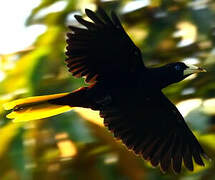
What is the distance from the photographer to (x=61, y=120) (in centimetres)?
265

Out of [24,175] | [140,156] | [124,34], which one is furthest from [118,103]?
[24,175]

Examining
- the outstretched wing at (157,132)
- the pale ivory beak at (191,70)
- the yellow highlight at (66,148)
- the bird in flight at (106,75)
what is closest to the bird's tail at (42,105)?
the bird in flight at (106,75)

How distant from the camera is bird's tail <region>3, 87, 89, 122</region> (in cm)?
260

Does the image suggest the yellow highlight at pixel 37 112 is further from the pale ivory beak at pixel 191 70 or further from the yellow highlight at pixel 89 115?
the pale ivory beak at pixel 191 70

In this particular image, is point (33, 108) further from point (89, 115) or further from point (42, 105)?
→ point (89, 115)

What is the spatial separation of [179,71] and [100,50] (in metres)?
0.32

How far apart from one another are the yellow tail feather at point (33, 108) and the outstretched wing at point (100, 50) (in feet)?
0.47

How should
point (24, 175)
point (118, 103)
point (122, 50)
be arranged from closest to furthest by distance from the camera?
point (24, 175) < point (122, 50) < point (118, 103)

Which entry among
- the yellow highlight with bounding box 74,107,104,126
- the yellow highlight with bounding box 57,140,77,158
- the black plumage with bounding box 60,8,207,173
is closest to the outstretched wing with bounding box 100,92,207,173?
the black plumage with bounding box 60,8,207,173

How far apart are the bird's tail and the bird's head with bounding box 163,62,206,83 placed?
362 millimetres

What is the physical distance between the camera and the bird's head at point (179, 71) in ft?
8.58

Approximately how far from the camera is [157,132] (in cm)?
305

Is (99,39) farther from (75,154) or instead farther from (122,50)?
(75,154)

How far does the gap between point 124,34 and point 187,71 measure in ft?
1.04
